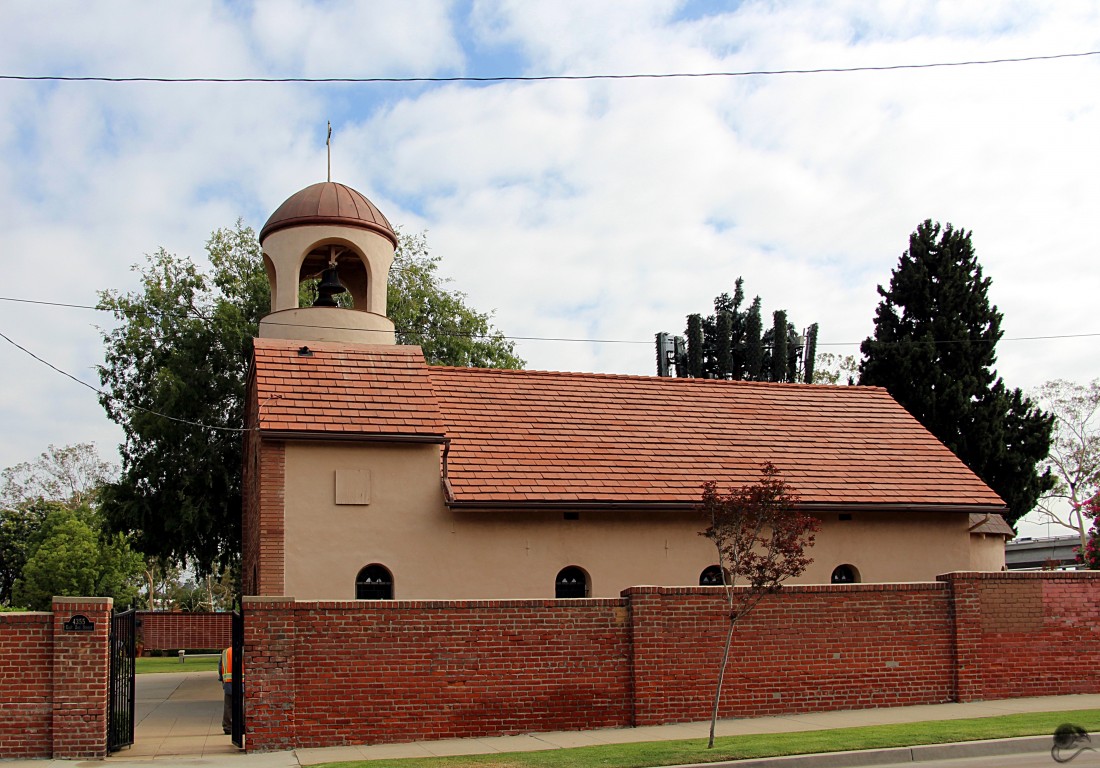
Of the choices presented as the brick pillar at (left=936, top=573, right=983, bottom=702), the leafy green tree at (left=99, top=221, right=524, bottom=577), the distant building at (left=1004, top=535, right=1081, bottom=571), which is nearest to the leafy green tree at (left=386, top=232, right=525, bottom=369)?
the leafy green tree at (left=99, top=221, right=524, bottom=577)

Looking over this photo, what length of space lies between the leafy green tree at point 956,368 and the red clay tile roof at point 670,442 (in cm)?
1043

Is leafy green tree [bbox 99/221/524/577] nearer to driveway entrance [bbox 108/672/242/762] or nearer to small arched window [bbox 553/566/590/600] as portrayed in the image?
driveway entrance [bbox 108/672/242/762]

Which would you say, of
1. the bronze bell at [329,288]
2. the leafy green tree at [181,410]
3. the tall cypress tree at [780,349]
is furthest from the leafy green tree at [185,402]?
the tall cypress tree at [780,349]

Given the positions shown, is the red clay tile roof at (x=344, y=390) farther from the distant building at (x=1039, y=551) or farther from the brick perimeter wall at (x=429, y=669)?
the distant building at (x=1039, y=551)

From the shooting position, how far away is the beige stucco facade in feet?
62.0

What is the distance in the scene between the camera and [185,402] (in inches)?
1313

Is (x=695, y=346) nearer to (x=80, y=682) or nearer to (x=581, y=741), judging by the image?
(x=581, y=741)

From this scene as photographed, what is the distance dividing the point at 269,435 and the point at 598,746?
819cm

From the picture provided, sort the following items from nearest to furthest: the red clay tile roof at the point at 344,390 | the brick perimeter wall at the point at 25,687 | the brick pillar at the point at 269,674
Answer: the brick perimeter wall at the point at 25,687, the brick pillar at the point at 269,674, the red clay tile roof at the point at 344,390

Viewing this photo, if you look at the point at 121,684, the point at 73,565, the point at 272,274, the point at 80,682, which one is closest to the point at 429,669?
the point at 121,684

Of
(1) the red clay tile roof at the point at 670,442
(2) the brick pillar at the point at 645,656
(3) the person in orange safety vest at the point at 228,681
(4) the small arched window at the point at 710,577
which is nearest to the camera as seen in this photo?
(2) the brick pillar at the point at 645,656

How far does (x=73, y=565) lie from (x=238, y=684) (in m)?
45.9

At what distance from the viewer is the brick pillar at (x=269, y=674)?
1433 cm

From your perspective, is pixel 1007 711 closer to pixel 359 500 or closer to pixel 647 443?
pixel 647 443
